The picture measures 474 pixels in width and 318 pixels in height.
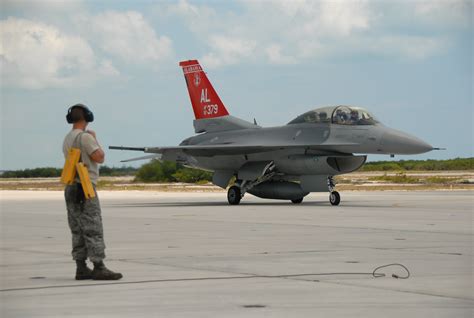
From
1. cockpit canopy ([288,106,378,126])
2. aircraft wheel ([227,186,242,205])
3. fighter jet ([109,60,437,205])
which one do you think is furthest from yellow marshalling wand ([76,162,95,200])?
aircraft wheel ([227,186,242,205])

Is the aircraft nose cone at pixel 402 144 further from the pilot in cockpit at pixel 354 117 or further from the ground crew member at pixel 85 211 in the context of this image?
the ground crew member at pixel 85 211

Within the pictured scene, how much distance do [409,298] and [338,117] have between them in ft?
58.6

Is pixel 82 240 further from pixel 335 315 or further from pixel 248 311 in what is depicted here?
pixel 335 315

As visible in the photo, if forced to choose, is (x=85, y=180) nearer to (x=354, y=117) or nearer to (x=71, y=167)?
(x=71, y=167)

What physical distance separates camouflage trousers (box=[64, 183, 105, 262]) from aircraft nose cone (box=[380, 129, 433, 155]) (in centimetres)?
1578

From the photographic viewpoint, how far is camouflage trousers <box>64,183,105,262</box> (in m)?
8.80

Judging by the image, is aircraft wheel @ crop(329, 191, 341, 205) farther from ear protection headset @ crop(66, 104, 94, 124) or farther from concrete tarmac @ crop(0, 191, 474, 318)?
ear protection headset @ crop(66, 104, 94, 124)

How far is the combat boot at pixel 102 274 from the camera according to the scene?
8617 millimetres

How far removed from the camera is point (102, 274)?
8.64 metres

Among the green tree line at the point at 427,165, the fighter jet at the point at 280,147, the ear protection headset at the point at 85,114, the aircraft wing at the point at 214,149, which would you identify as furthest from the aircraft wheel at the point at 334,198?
the green tree line at the point at 427,165

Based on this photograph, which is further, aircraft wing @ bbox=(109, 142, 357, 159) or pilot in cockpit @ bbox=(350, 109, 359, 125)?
aircraft wing @ bbox=(109, 142, 357, 159)

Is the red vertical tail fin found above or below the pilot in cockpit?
above

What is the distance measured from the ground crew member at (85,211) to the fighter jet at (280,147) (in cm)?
1574

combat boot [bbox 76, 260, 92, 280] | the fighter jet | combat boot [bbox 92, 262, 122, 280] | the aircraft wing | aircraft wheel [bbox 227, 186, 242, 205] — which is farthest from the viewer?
aircraft wheel [bbox 227, 186, 242, 205]
